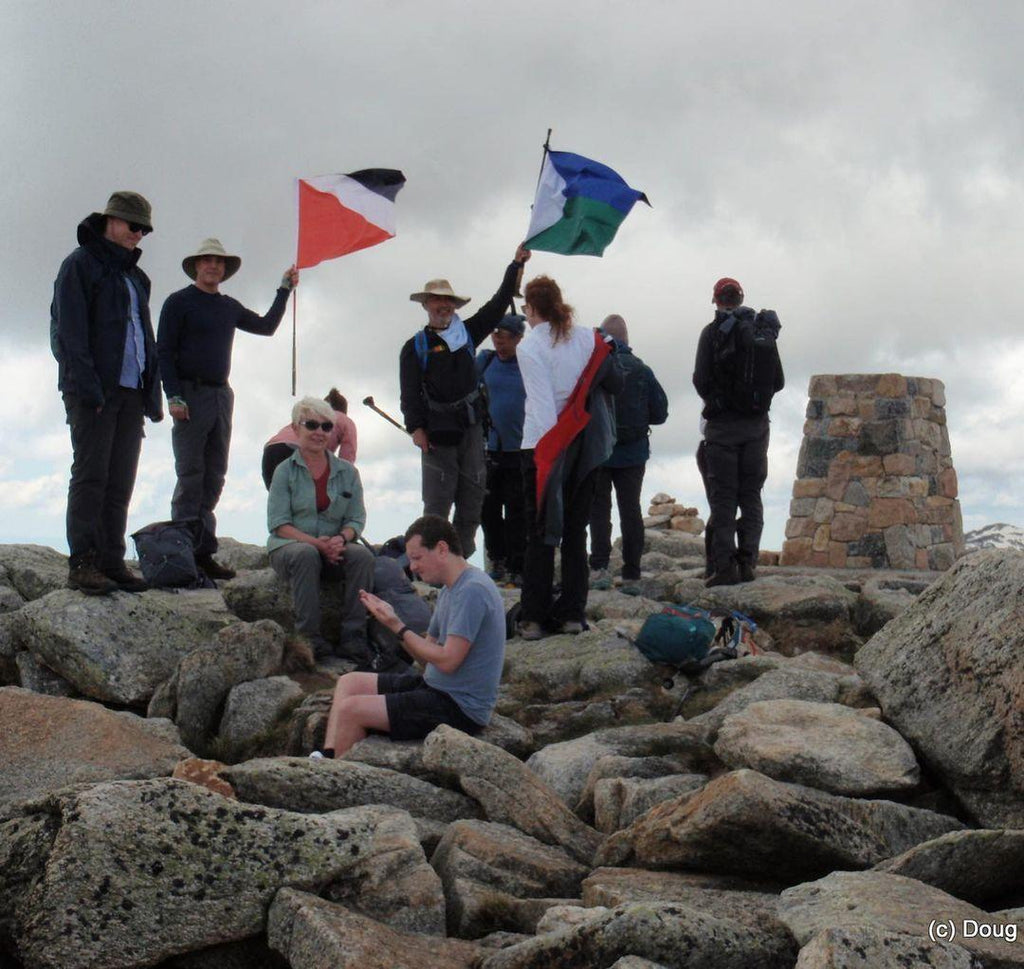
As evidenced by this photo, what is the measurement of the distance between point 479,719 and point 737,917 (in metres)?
2.72

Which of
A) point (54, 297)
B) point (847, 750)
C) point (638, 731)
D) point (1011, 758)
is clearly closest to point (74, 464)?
point (54, 297)

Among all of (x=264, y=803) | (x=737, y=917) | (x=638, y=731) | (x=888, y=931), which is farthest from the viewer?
(x=638, y=731)

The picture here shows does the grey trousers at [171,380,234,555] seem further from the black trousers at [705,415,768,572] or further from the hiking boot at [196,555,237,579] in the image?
the black trousers at [705,415,768,572]

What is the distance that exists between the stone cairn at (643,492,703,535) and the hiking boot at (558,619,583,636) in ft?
38.1

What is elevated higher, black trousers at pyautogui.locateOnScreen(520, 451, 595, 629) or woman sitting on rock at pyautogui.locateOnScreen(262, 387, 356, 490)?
woman sitting on rock at pyautogui.locateOnScreen(262, 387, 356, 490)

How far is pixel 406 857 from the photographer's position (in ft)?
19.1

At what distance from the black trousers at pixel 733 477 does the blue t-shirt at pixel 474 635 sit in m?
5.12

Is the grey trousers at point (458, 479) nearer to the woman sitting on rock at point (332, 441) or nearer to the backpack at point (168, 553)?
the woman sitting on rock at point (332, 441)

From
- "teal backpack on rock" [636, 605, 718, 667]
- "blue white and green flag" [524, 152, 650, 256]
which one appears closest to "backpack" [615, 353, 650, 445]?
"blue white and green flag" [524, 152, 650, 256]

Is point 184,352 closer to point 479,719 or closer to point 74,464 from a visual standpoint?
point 74,464

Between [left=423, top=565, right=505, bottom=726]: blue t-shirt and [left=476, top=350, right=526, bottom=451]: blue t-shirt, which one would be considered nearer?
[left=423, top=565, right=505, bottom=726]: blue t-shirt

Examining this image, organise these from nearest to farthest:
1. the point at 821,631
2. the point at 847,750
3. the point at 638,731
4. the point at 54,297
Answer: the point at 847,750, the point at 638,731, the point at 54,297, the point at 821,631

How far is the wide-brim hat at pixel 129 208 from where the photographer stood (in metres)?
9.32

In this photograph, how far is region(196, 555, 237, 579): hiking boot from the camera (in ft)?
37.9
